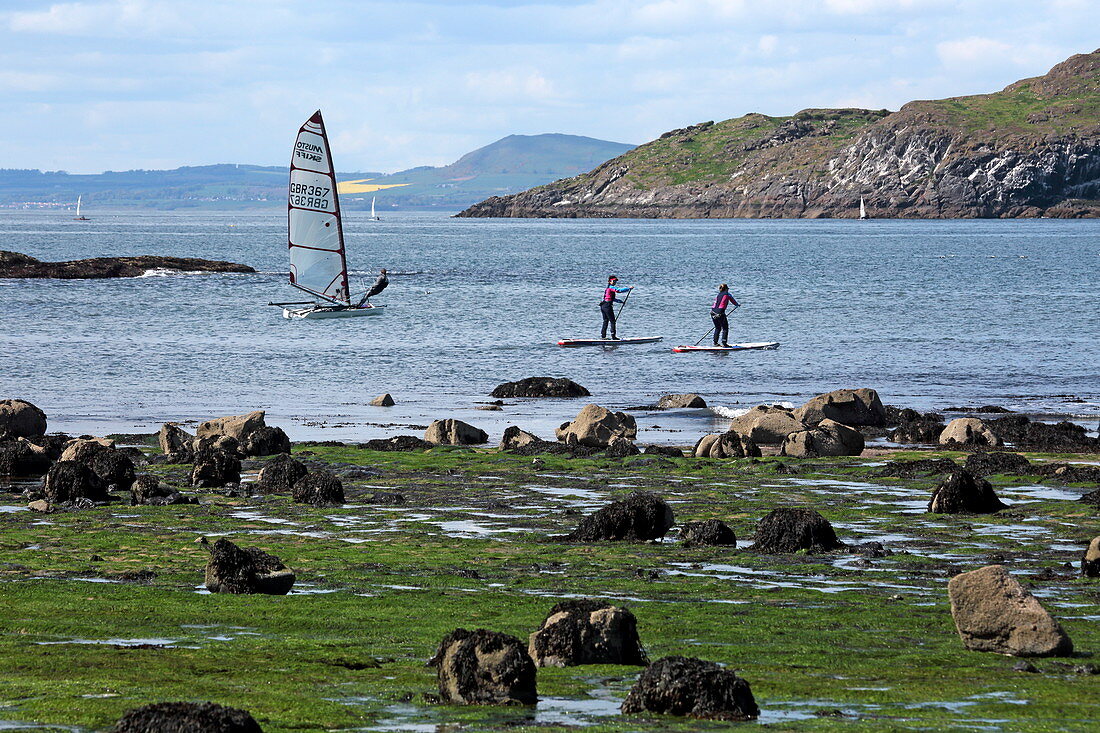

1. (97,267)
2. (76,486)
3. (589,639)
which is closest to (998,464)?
(589,639)

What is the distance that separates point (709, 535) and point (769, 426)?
12.7 meters

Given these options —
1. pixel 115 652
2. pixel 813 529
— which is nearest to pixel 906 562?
pixel 813 529

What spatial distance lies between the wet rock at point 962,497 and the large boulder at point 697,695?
1199 cm

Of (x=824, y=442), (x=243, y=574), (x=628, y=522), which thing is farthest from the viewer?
(x=824, y=442)

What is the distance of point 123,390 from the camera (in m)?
45.8

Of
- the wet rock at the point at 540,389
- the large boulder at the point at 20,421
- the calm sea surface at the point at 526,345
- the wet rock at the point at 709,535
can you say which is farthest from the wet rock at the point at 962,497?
the wet rock at the point at 540,389

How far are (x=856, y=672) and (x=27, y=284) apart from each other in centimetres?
10021

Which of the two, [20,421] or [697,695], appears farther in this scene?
[20,421]

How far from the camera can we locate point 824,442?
96.9 feet

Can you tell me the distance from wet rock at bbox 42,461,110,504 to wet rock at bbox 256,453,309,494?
2736 mm

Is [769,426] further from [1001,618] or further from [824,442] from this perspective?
[1001,618]

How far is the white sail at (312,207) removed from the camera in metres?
67.9

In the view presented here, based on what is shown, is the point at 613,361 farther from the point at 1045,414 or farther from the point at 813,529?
the point at 813,529

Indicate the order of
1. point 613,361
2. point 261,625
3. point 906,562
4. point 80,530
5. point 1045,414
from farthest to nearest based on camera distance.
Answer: point 613,361 → point 1045,414 → point 80,530 → point 906,562 → point 261,625
